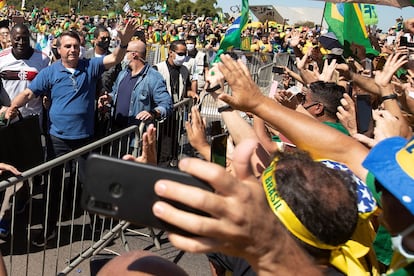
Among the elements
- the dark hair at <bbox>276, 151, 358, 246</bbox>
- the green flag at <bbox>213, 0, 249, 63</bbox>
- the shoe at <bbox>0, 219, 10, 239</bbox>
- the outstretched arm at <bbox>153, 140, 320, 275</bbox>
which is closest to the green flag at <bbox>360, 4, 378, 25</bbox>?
the green flag at <bbox>213, 0, 249, 63</bbox>

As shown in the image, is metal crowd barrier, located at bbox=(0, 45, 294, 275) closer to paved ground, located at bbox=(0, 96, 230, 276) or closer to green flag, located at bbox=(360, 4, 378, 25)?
paved ground, located at bbox=(0, 96, 230, 276)

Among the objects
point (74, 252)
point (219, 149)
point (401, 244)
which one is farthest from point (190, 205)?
point (74, 252)

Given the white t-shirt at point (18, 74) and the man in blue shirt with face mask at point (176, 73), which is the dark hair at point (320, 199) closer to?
the white t-shirt at point (18, 74)

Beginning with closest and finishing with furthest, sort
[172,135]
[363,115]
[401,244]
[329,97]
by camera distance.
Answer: [401,244], [363,115], [329,97], [172,135]

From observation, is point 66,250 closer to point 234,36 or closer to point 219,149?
point 219,149

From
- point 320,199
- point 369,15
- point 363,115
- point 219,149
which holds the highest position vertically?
point 369,15

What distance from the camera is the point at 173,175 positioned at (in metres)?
1.10

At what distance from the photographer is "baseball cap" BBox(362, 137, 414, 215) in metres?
1.37

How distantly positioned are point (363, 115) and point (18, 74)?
13.1 feet

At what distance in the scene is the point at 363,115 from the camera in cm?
323

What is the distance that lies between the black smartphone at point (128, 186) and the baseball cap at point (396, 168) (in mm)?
658

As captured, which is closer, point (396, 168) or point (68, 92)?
point (396, 168)

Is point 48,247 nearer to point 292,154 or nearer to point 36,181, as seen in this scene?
point 36,181

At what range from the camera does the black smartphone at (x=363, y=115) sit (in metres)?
3.19
